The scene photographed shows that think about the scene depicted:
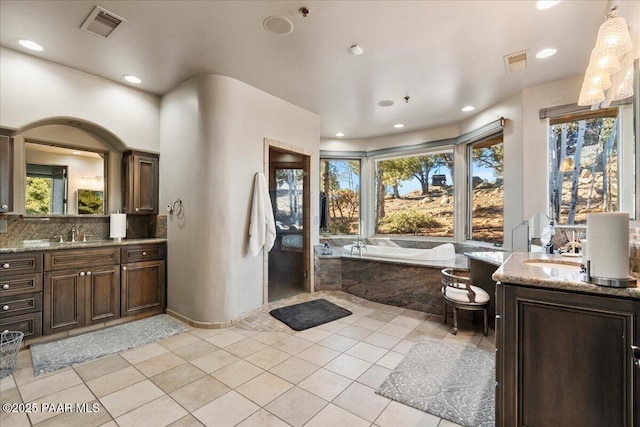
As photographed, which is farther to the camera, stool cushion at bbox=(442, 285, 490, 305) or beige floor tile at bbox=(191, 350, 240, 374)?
stool cushion at bbox=(442, 285, 490, 305)

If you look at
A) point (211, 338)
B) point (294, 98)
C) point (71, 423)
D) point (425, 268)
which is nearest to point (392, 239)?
point (425, 268)

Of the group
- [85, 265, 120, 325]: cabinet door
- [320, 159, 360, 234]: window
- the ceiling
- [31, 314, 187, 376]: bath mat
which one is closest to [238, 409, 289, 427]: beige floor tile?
[31, 314, 187, 376]: bath mat

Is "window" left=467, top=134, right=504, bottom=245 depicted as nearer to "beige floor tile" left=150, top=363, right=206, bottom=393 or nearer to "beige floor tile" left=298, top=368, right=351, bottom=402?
"beige floor tile" left=298, top=368, right=351, bottom=402

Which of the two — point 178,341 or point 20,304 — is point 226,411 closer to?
point 178,341

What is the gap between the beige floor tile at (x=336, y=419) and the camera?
1.71 meters

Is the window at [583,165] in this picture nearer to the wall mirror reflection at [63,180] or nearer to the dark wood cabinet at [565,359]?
the dark wood cabinet at [565,359]

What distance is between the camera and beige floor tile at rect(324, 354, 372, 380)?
2.29 meters

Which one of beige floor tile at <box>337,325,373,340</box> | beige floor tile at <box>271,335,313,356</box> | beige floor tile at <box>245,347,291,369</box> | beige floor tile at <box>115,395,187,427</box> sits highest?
beige floor tile at <box>115,395,187,427</box>

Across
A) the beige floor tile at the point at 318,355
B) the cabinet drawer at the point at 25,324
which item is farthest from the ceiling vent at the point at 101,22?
the beige floor tile at the point at 318,355

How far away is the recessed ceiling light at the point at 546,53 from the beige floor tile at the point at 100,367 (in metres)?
4.72

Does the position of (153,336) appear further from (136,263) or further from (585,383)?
(585,383)

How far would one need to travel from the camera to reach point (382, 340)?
289 centimetres

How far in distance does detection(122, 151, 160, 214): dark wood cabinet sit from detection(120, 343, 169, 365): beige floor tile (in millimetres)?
1727

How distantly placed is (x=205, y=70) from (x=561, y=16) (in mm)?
3284
